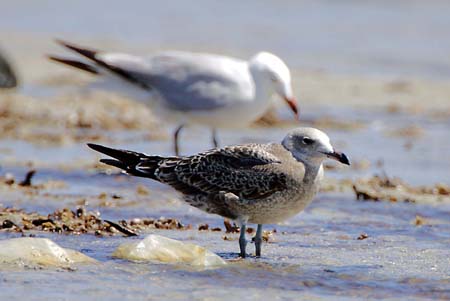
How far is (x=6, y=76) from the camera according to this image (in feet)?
41.5

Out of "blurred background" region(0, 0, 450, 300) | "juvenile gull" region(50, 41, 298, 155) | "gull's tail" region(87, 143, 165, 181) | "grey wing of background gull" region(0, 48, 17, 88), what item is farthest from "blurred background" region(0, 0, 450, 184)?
"gull's tail" region(87, 143, 165, 181)

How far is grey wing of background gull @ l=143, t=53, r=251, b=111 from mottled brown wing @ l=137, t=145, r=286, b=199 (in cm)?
305

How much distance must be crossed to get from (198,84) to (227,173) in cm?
347

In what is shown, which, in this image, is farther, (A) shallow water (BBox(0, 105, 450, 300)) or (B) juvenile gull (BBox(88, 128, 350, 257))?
(B) juvenile gull (BBox(88, 128, 350, 257))

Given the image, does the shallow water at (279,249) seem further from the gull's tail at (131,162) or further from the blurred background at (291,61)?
the blurred background at (291,61)

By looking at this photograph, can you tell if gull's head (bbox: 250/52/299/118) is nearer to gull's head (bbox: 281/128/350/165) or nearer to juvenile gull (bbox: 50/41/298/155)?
juvenile gull (bbox: 50/41/298/155)

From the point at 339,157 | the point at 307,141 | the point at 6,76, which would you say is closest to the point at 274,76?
the point at 307,141

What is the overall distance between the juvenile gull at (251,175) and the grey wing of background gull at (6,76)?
257 inches

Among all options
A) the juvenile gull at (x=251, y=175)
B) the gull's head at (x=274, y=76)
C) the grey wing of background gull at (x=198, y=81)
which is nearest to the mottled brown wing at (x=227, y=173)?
the juvenile gull at (x=251, y=175)

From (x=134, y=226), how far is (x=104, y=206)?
0.74 m

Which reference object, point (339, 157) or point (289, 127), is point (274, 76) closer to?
point (289, 127)

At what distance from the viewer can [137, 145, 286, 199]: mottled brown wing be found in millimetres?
5961

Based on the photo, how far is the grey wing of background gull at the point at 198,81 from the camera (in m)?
9.41

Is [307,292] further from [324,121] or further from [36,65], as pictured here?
[36,65]
